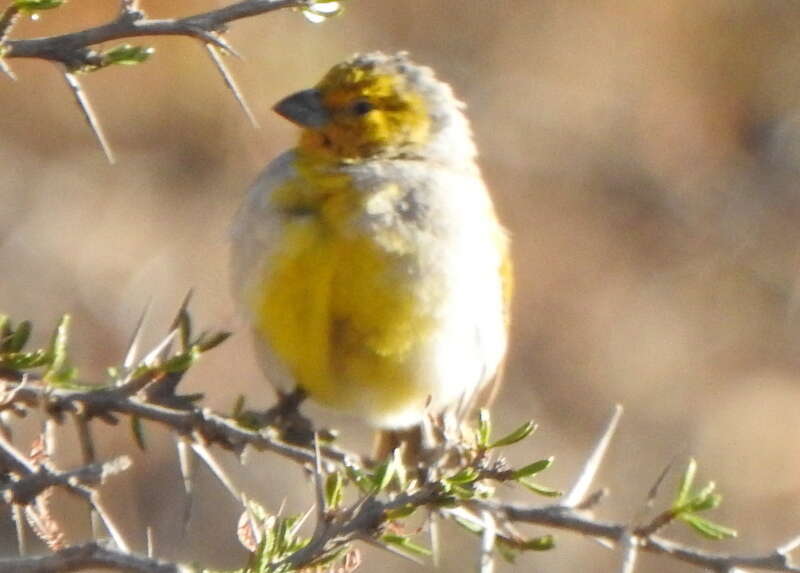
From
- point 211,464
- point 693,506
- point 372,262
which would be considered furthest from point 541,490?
point 372,262

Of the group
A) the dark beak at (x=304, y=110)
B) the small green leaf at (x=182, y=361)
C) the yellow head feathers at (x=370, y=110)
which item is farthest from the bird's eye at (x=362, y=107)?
the small green leaf at (x=182, y=361)

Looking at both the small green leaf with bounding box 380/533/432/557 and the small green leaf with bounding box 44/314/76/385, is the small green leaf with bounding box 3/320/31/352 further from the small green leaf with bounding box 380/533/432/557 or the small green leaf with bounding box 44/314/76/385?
the small green leaf with bounding box 380/533/432/557

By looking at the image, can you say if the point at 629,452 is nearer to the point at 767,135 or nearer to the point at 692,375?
the point at 692,375

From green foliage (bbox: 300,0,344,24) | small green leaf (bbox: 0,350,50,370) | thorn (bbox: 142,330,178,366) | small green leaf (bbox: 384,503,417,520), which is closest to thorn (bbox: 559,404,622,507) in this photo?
small green leaf (bbox: 384,503,417,520)

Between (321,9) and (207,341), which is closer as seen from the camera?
(321,9)

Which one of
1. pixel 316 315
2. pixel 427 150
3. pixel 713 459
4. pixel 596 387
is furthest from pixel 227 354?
pixel 316 315

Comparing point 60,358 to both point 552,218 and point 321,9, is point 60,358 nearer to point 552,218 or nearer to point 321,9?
point 321,9

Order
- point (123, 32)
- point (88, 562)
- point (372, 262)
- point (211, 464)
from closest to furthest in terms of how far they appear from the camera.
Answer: point (88, 562) → point (123, 32) → point (211, 464) → point (372, 262)

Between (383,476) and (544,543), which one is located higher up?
(383,476)
